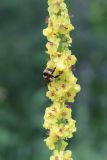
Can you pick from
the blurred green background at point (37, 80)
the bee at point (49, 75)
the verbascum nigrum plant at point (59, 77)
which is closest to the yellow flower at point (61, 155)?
the verbascum nigrum plant at point (59, 77)

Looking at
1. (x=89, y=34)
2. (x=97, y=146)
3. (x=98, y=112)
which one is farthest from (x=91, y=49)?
(x=97, y=146)

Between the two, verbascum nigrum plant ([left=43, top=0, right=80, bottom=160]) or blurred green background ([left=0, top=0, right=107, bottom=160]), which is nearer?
verbascum nigrum plant ([left=43, top=0, right=80, bottom=160])

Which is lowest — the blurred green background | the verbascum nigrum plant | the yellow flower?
the yellow flower

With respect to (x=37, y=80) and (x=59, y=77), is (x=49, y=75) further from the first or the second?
(x=37, y=80)

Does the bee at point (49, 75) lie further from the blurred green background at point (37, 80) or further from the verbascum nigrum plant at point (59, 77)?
the blurred green background at point (37, 80)

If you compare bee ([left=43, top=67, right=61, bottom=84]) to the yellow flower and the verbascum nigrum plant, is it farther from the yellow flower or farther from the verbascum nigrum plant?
the yellow flower

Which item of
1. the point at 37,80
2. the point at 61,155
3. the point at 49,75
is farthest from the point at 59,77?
the point at 37,80

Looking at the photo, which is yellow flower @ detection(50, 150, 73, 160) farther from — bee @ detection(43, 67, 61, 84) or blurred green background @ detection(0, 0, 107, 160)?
blurred green background @ detection(0, 0, 107, 160)

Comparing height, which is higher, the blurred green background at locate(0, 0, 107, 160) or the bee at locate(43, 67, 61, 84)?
the blurred green background at locate(0, 0, 107, 160)

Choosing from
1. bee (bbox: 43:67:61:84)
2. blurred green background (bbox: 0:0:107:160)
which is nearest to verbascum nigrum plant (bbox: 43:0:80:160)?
bee (bbox: 43:67:61:84)
